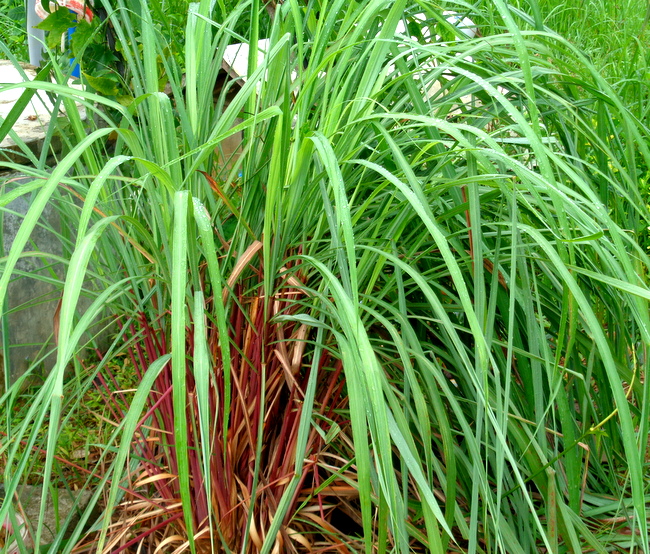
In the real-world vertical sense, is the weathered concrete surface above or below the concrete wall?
below

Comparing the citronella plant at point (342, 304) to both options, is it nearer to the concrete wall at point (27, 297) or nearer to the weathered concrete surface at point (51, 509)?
the weathered concrete surface at point (51, 509)

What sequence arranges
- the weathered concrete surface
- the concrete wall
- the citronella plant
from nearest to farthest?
1. the citronella plant
2. the weathered concrete surface
3. the concrete wall

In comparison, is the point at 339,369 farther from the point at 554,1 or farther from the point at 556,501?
the point at 554,1

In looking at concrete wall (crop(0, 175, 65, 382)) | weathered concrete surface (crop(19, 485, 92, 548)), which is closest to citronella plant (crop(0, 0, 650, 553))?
weathered concrete surface (crop(19, 485, 92, 548))

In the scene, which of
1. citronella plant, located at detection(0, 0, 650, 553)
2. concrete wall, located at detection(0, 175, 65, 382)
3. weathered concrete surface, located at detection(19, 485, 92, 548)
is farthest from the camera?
concrete wall, located at detection(0, 175, 65, 382)

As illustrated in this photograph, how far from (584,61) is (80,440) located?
130cm

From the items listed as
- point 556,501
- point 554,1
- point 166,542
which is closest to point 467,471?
point 556,501

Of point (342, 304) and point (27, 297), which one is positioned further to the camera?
point (27, 297)

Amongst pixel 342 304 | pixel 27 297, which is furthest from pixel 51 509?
pixel 342 304

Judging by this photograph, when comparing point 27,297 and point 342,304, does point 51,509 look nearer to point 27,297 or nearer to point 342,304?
point 27,297

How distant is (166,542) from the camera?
1.08 meters

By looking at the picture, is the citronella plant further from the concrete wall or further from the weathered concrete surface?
the concrete wall

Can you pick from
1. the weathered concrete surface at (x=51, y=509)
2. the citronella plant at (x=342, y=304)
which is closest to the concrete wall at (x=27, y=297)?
the weathered concrete surface at (x=51, y=509)

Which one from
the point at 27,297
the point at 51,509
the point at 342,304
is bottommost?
the point at 51,509
